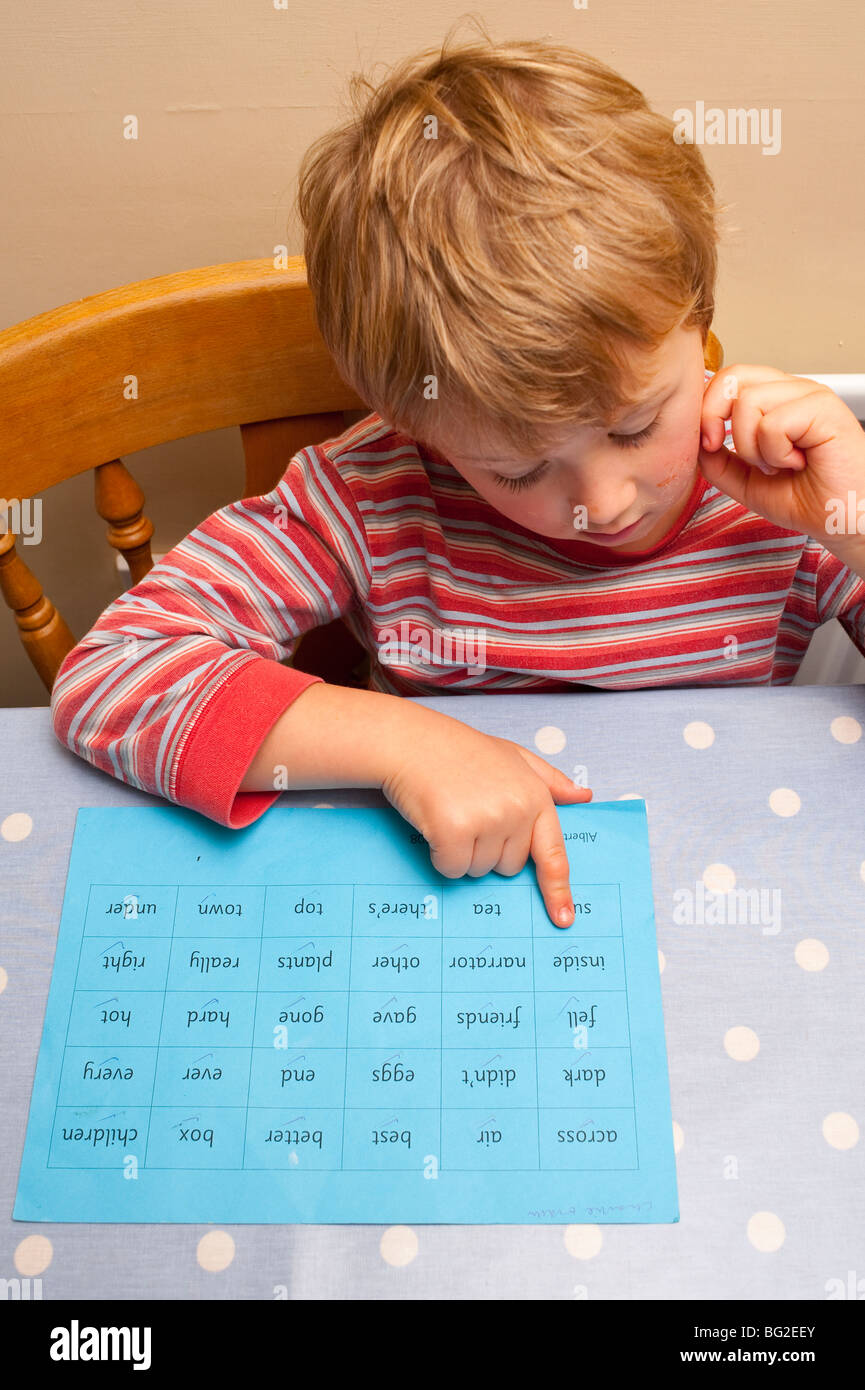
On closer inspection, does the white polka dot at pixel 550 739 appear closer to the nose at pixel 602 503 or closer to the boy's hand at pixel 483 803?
the boy's hand at pixel 483 803

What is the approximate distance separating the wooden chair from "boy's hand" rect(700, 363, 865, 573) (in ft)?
0.29

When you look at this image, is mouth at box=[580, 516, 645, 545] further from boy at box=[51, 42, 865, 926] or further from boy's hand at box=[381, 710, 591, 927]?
boy's hand at box=[381, 710, 591, 927]

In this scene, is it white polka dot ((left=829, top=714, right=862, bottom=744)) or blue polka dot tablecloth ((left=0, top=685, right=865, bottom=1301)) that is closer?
blue polka dot tablecloth ((left=0, top=685, right=865, bottom=1301))

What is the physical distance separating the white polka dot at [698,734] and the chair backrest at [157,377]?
0.35 metres

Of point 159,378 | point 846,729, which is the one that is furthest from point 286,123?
point 846,729

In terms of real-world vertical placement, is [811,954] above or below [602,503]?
below

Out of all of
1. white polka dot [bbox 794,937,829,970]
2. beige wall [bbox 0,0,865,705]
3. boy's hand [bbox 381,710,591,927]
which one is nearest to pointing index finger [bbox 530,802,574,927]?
boy's hand [bbox 381,710,591,927]

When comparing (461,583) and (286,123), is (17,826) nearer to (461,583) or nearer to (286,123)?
(461,583)

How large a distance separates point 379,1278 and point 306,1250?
0.04 m

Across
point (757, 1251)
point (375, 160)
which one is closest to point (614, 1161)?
point (757, 1251)

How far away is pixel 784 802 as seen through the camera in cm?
60

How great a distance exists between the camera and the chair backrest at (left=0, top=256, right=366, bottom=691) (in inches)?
27.5

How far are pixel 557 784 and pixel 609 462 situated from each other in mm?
179

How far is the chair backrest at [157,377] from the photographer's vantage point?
2.29 feet
